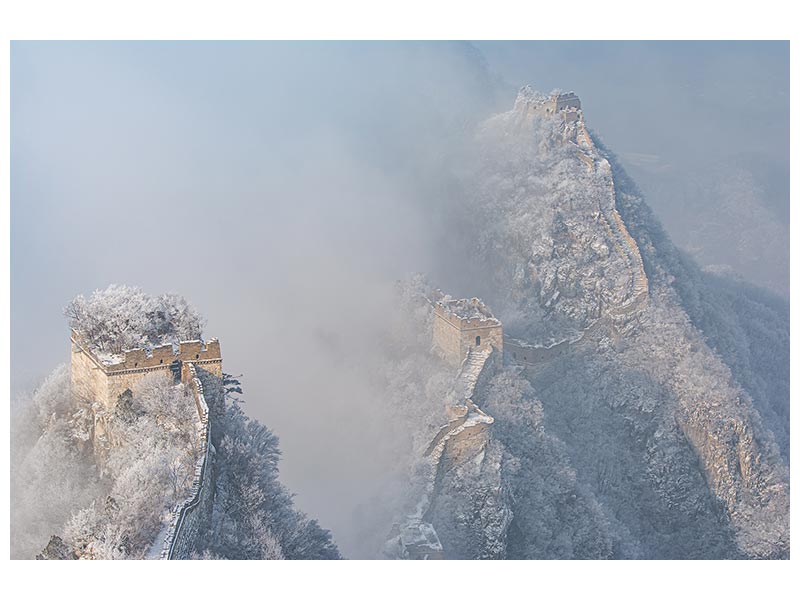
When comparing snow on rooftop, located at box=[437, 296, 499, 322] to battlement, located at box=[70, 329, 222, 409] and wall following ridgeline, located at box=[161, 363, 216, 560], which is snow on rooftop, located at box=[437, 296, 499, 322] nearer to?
battlement, located at box=[70, 329, 222, 409]

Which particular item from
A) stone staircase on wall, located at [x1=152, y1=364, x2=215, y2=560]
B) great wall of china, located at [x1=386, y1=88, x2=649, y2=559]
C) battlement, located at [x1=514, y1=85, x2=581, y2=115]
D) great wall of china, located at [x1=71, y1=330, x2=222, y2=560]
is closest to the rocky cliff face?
great wall of china, located at [x1=386, y1=88, x2=649, y2=559]

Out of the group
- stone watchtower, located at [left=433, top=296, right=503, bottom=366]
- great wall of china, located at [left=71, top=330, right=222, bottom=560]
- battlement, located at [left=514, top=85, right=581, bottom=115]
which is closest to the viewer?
great wall of china, located at [left=71, top=330, right=222, bottom=560]

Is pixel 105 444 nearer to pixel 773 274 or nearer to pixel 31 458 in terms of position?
pixel 31 458

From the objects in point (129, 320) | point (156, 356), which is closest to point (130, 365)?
point (156, 356)

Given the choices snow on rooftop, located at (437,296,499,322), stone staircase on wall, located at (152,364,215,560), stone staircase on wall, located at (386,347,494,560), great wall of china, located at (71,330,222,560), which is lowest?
stone staircase on wall, located at (386,347,494,560)

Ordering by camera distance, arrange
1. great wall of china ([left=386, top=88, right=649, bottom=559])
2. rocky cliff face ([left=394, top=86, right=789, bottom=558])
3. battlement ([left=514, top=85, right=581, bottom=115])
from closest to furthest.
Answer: great wall of china ([left=386, top=88, right=649, bottom=559]), rocky cliff face ([left=394, top=86, right=789, bottom=558]), battlement ([left=514, top=85, right=581, bottom=115])
